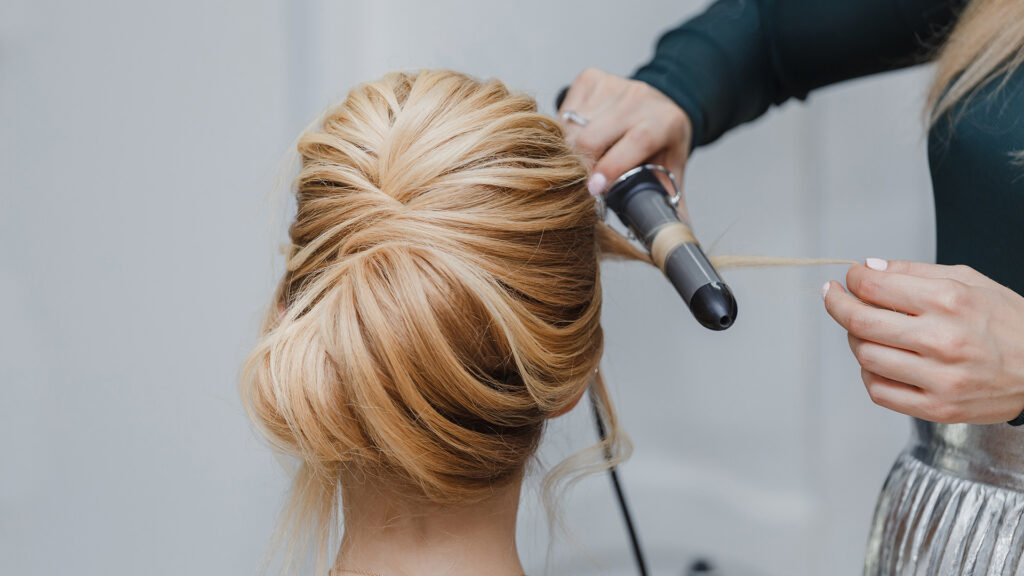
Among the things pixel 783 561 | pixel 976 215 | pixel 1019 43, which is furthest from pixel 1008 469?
pixel 783 561

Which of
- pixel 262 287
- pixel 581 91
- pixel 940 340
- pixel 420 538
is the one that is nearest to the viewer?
pixel 940 340

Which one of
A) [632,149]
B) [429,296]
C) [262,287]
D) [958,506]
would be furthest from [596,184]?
[262,287]

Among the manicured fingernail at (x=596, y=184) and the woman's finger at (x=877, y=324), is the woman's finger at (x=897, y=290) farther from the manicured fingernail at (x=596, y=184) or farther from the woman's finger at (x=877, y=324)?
the manicured fingernail at (x=596, y=184)

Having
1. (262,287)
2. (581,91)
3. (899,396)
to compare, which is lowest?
(262,287)

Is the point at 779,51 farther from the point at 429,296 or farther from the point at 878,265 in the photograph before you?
the point at 429,296

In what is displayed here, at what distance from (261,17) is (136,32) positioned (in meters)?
0.16

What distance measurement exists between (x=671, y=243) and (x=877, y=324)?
19 centimetres

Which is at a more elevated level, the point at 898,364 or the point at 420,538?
the point at 898,364

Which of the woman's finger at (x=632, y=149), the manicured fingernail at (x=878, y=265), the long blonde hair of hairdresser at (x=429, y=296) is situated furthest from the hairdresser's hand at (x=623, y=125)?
the manicured fingernail at (x=878, y=265)

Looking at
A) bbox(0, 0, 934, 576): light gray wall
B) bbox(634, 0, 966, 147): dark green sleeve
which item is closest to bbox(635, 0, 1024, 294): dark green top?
bbox(634, 0, 966, 147): dark green sleeve

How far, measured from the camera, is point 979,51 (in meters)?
0.78

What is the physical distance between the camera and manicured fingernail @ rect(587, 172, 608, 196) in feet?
2.65

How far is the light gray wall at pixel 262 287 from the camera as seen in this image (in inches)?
37.7

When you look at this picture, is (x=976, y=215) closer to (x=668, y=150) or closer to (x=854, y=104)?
(x=668, y=150)
